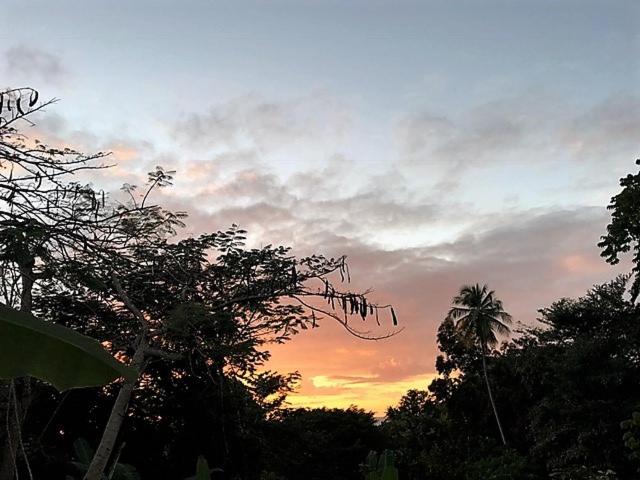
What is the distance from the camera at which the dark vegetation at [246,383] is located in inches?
309

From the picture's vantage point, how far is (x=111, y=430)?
9398mm

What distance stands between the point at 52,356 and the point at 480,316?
28725mm

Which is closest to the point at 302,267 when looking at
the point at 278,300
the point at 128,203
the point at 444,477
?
the point at 278,300

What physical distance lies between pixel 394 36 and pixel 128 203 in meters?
4.60

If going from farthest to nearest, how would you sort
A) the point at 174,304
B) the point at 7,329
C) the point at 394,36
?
the point at 174,304 → the point at 394,36 → the point at 7,329

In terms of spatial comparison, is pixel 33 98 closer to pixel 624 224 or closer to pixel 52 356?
pixel 52 356

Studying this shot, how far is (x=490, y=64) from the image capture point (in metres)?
6.96

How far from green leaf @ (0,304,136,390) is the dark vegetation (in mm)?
1044

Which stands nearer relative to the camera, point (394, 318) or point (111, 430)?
point (394, 318)

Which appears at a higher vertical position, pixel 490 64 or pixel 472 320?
pixel 472 320

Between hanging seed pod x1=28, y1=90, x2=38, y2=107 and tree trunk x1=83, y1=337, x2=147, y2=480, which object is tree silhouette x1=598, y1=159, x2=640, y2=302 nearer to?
tree trunk x1=83, y1=337, x2=147, y2=480

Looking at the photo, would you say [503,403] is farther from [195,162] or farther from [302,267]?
[195,162]

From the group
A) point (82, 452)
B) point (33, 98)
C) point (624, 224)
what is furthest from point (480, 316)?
point (33, 98)

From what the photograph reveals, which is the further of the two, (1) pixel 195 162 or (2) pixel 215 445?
(2) pixel 215 445
